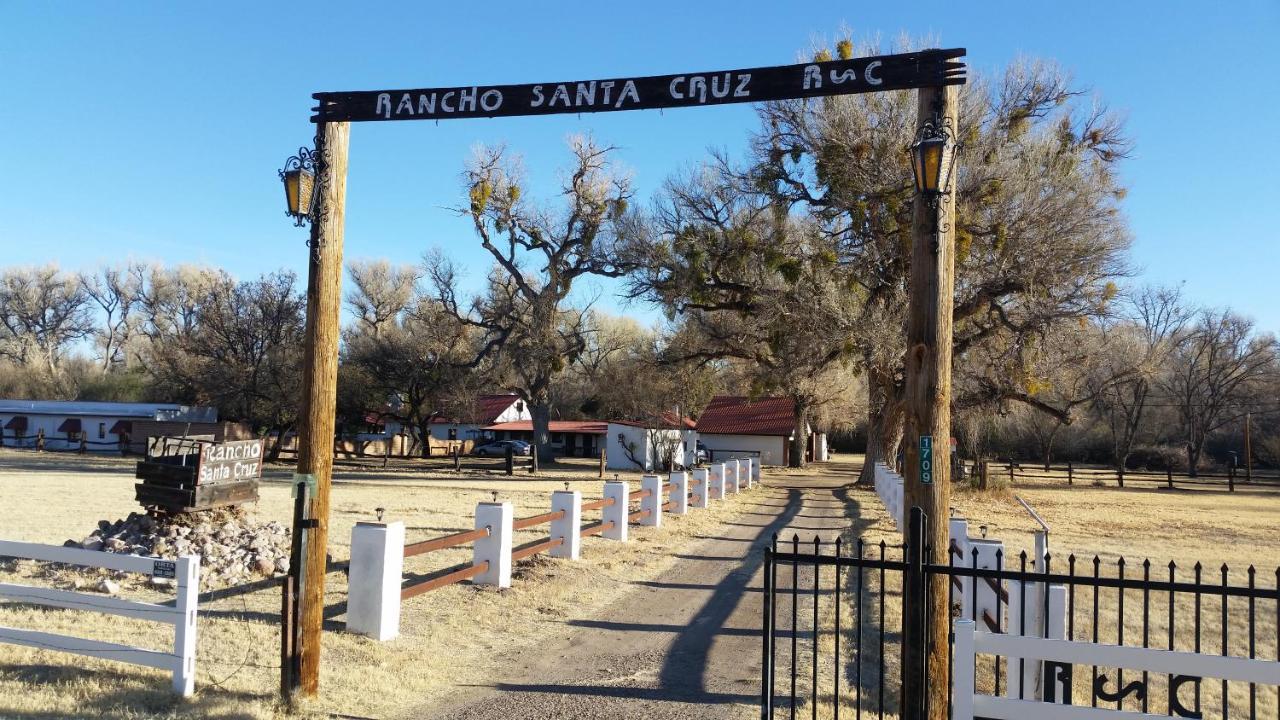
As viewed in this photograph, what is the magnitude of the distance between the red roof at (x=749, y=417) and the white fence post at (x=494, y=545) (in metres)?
41.8

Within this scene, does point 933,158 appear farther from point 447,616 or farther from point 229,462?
point 229,462

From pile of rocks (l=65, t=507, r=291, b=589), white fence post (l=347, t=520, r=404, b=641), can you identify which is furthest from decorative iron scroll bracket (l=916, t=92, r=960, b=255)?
pile of rocks (l=65, t=507, r=291, b=589)

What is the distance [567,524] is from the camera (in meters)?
12.4

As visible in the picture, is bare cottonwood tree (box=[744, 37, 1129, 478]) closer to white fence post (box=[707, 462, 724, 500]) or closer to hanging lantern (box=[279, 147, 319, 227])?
white fence post (box=[707, 462, 724, 500])

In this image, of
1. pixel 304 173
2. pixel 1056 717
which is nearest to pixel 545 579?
pixel 304 173

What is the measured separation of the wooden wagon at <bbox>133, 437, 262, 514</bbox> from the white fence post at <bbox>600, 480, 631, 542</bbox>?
5401mm

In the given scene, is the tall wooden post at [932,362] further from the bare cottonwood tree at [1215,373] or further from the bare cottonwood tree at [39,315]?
the bare cottonwood tree at [39,315]

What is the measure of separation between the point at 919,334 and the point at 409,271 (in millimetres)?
65005

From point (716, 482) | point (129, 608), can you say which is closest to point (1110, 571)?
point (716, 482)

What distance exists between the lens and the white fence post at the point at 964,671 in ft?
14.3

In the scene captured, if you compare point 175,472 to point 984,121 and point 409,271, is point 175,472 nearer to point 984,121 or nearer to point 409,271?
point 984,121

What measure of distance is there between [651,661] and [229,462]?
267 inches

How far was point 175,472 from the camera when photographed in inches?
438

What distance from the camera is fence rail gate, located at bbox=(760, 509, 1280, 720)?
4.17 m
